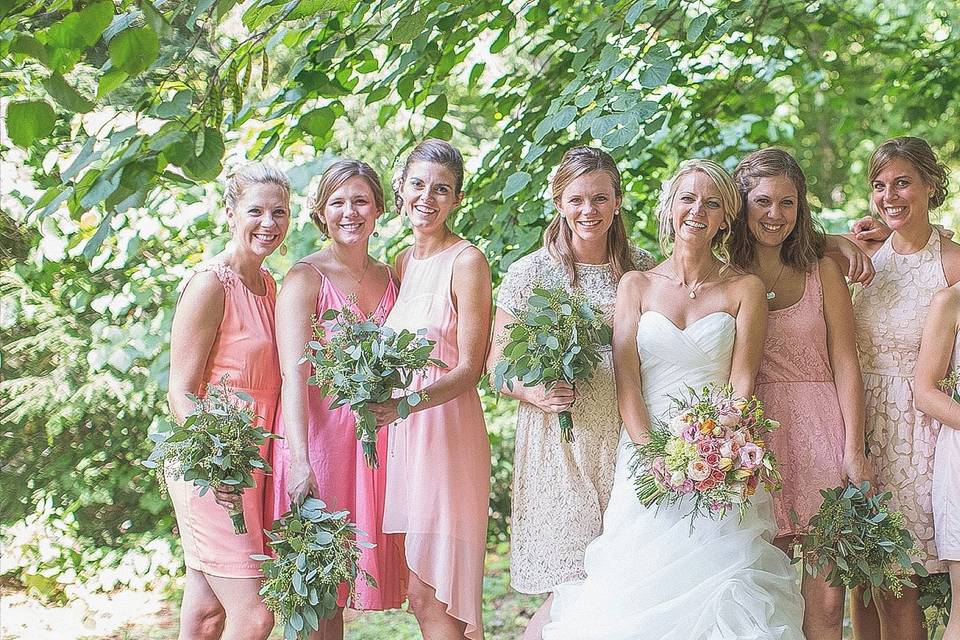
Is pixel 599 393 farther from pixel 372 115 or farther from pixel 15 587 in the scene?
pixel 15 587

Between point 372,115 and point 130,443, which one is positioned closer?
point 130,443

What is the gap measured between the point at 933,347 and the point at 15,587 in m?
6.43

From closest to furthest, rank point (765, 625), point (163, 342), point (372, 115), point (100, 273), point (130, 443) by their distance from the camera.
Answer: point (765, 625)
point (163, 342)
point (100, 273)
point (130, 443)
point (372, 115)

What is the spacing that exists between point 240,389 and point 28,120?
146 centimetres

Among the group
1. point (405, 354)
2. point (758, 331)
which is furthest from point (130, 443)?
point (758, 331)

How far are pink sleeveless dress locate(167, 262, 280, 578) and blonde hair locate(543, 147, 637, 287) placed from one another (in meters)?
1.15

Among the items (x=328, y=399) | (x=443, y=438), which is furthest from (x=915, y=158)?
(x=328, y=399)

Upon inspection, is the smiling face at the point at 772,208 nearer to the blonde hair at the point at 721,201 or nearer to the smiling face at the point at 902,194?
the blonde hair at the point at 721,201

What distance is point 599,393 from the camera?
3.87m

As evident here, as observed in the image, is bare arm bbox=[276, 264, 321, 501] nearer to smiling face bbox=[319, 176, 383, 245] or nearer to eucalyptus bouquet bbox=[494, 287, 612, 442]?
smiling face bbox=[319, 176, 383, 245]

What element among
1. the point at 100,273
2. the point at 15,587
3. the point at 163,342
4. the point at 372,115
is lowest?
the point at 15,587

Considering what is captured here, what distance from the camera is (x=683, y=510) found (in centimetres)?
359

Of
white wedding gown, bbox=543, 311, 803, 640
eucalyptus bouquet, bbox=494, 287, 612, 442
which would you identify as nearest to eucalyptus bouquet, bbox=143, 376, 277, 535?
eucalyptus bouquet, bbox=494, 287, 612, 442

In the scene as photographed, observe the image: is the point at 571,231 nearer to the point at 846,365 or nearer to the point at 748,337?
the point at 748,337
